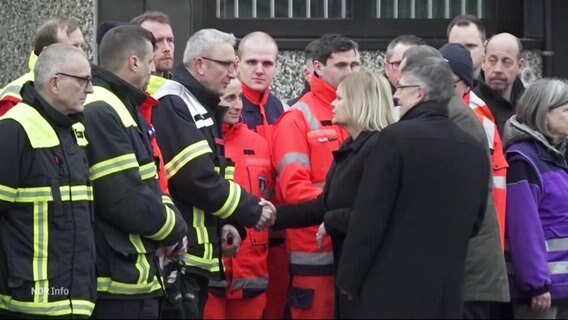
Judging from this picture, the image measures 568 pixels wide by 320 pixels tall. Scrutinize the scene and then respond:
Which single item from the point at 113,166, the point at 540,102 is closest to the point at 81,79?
the point at 113,166

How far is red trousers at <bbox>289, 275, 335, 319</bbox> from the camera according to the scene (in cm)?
845

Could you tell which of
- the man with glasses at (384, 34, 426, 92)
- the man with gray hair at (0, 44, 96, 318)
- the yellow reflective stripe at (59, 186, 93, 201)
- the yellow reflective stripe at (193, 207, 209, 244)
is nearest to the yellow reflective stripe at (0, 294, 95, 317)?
the man with gray hair at (0, 44, 96, 318)

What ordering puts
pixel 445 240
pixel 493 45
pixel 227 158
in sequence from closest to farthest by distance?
1. pixel 445 240
2. pixel 227 158
3. pixel 493 45

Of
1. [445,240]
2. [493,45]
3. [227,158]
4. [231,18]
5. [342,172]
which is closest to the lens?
[445,240]

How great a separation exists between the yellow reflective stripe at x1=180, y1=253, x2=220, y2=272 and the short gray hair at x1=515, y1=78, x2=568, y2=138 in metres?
2.04

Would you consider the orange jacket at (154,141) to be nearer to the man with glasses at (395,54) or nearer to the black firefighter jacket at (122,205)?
the black firefighter jacket at (122,205)

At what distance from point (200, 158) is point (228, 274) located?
2.63 ft

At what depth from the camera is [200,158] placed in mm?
8031

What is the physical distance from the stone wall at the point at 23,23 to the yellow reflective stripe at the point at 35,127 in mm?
3638

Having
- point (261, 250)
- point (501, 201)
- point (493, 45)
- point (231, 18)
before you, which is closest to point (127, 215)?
point (261, 250)

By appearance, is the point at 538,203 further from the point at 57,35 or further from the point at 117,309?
the point at 57,35

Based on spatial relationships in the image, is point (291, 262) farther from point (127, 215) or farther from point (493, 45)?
point (493, 45)

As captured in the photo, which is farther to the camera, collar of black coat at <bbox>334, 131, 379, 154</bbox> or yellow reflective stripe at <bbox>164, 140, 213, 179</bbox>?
yellow reflective stripe at <bbox>164, 140, 213, 179</bbox>

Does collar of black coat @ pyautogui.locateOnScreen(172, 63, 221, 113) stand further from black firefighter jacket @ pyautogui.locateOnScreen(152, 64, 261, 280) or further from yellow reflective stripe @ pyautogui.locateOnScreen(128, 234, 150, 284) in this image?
yellow reflective stripe @ pyautogui.locateOnScreen(128, 234, 150, 284)
